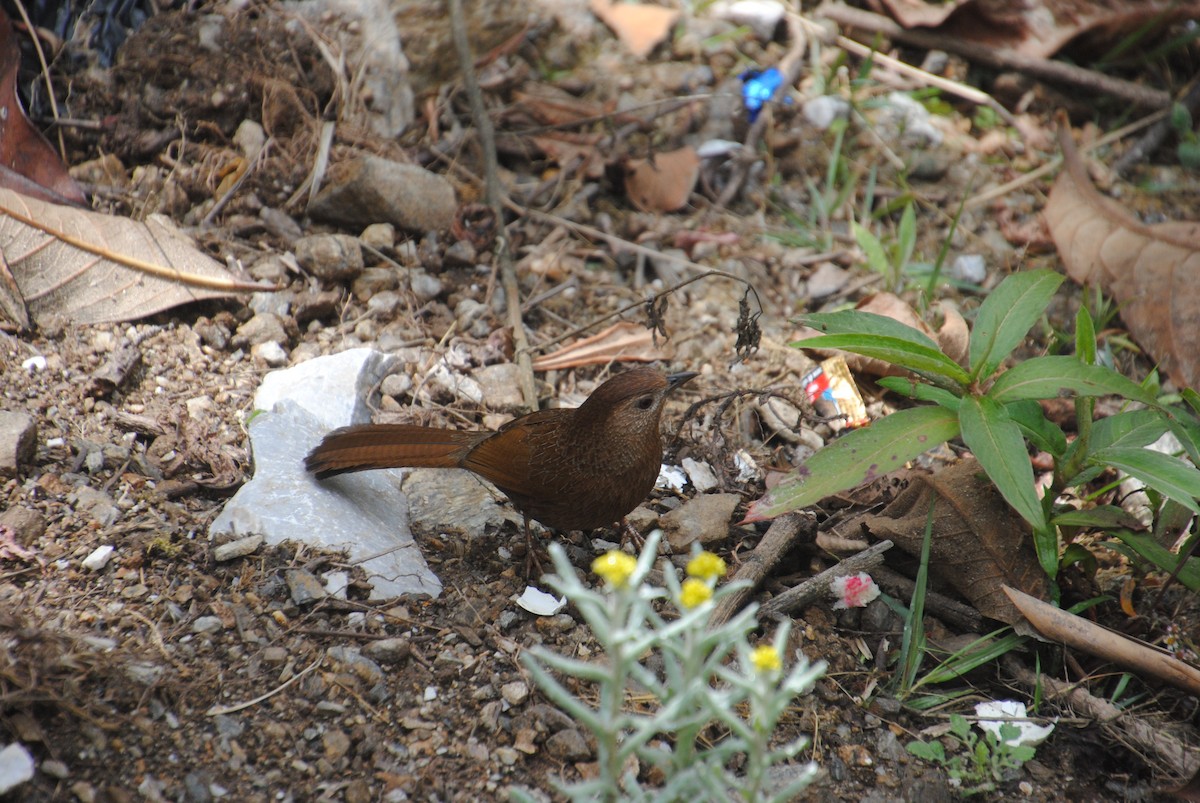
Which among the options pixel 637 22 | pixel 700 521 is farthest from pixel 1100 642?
pixel 637 22

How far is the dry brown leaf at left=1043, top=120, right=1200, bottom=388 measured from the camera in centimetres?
429

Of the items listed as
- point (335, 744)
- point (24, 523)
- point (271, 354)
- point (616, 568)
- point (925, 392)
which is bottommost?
point (335, 744)

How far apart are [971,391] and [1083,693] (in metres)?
1.02

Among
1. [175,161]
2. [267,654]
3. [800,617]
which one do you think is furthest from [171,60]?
[800,617]

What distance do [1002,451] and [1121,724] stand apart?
3.23 ft

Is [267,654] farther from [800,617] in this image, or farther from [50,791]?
[800,617]

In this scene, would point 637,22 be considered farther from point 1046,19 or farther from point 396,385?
point 396,385

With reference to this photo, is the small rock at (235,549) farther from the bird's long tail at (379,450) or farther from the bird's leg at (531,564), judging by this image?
the bird's leg at (531,564)

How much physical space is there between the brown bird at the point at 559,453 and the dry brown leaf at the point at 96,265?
1098 millimetres

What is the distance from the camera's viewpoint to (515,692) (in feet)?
9.49

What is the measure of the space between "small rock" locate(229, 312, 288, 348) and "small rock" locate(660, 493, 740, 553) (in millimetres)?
1797

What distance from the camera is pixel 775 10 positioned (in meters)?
6.24

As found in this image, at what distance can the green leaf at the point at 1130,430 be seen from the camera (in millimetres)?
3053

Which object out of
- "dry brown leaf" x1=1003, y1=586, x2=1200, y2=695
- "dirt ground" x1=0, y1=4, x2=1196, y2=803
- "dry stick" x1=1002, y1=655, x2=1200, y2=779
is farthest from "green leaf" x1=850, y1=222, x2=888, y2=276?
"dry stick" x1=1002, y1=655, x2=1200, y2=779
